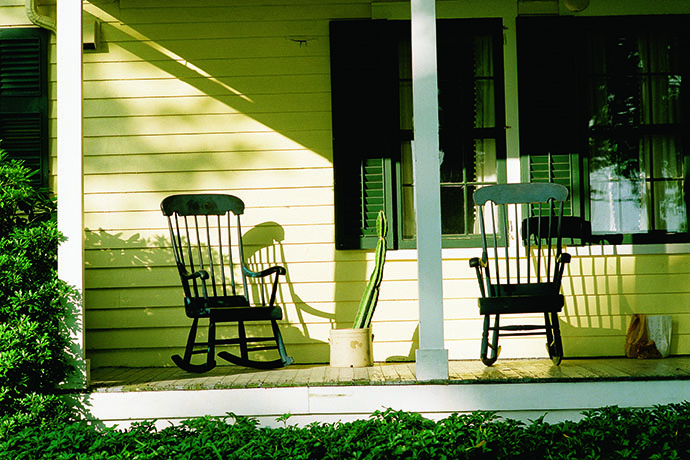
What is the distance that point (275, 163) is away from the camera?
5.08 meters

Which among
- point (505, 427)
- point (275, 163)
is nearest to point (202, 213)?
point (275, 163)

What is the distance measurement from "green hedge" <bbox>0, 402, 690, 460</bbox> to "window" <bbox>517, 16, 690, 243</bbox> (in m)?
1.90

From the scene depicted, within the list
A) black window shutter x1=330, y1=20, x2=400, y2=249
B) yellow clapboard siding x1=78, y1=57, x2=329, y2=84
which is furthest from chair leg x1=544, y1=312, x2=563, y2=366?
yellow clapboard siding x1=78, y1=57, x2=329, y2=84

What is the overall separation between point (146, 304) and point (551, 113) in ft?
9.36

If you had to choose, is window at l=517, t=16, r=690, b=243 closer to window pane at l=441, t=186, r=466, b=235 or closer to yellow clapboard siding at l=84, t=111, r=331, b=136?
window pane at l=441, t=186, r=466, b=235

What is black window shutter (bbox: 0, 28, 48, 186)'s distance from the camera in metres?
5.05

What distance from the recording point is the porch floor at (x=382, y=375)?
387 cm

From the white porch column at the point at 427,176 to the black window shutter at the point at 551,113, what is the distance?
130cm

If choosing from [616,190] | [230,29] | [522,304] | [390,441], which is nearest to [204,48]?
[230,29]

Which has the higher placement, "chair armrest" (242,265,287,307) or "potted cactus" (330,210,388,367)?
"chair armrest" (242,265,287,307)

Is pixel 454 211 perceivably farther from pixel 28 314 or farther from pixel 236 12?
pixel 28 314

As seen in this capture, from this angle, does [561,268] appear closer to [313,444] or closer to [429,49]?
[429,49]

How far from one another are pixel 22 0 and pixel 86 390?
2678 millimetres

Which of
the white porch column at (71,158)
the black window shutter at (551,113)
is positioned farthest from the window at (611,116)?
the white porch column at (71,158)
